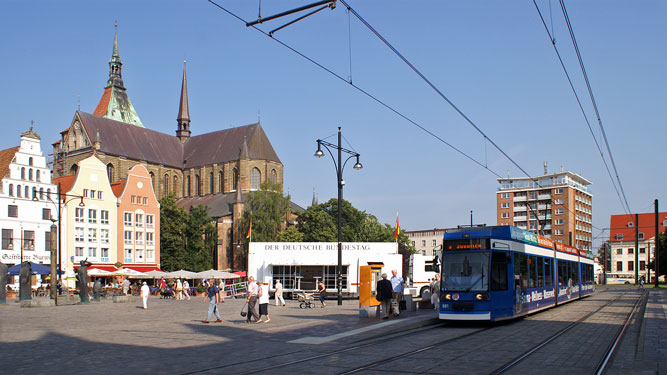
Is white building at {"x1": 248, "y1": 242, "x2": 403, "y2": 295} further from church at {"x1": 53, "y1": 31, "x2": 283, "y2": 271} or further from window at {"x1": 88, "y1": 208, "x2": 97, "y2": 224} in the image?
church at {"x1": 53, "y1": 31, "x2": 283, "y2": 271}

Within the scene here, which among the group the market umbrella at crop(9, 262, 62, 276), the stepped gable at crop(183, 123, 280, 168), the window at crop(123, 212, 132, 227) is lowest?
the market umbrella at crop(9, 262, 62, 276)

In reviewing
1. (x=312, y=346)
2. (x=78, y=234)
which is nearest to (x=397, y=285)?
(x=312, y=346)

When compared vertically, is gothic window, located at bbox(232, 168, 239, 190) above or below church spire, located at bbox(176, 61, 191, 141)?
below

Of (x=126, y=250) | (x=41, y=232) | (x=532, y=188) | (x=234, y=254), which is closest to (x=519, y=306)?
(x=41, y=232)

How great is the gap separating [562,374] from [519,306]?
9723mm

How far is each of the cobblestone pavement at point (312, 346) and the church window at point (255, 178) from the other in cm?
7914

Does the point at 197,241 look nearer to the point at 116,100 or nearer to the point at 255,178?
the point at 255,178

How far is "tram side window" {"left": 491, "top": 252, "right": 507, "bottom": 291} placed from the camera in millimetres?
17908

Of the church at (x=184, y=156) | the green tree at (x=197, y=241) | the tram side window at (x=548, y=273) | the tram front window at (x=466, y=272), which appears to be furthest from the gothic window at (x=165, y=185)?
the tram front window at (x=466, y=272)

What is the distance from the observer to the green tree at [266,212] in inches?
3374

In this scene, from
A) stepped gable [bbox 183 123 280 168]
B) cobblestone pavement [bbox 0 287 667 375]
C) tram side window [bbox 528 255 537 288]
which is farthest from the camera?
stepped gable [bbox 183 123 280 168]

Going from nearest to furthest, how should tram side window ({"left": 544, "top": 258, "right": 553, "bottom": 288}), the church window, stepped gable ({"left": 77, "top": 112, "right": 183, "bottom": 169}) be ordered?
tram side window ({"left": 544, "top": 258, "right": 553, "bottom": 288}) < stepped gable ({"left": 77, "top": 112, "right": 183, "bottom": 169}) < the church window

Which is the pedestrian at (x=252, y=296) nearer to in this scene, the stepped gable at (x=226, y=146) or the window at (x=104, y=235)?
the window at (x=104, y=235)

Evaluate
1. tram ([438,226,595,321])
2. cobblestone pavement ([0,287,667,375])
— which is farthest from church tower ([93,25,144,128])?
tram ([438,226,595,321])
